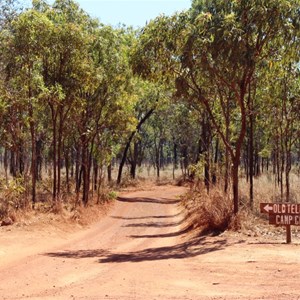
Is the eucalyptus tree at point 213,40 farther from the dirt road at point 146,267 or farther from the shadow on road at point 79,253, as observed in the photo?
the shadow on road at point 79,253

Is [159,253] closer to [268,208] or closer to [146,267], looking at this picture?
[146,267]

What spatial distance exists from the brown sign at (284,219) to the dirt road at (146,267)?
22.9 inches

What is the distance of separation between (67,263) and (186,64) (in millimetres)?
6333

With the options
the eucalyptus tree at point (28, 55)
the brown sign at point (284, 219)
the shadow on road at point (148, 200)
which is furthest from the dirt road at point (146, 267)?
the shadow on road at point (148, 200)

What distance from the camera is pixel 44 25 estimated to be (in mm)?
18031

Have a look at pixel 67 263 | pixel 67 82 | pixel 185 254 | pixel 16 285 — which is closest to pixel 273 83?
pixel 67 82

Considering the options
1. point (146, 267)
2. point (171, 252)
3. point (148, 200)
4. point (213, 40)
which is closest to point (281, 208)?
point (171, 252)

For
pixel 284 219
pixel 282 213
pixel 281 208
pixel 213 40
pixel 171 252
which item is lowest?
pixel 171 252

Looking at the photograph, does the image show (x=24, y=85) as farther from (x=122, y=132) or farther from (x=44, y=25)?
(x=122, y=132)

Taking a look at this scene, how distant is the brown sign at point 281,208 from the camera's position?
12594 mm

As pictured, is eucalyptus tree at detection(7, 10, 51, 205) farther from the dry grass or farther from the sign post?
the sign post

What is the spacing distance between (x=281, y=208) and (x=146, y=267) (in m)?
4.29

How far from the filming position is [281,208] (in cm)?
1266

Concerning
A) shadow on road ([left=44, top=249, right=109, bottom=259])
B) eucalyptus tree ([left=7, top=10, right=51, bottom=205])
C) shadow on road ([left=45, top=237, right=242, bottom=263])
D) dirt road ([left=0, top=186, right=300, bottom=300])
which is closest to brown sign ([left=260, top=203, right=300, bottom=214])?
dirt road ([left=0, top=186, right=300, bottom=300])
